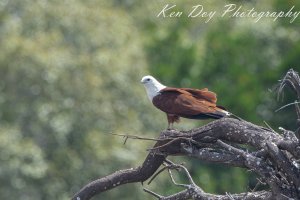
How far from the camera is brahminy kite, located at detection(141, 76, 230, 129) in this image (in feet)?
28.8

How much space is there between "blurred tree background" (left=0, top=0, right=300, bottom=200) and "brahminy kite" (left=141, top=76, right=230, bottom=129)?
1173 cm

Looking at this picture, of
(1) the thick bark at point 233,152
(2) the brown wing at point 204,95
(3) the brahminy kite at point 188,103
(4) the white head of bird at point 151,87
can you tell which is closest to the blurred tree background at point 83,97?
(4) the white head of bird at point 151,87

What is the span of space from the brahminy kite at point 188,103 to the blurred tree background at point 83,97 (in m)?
11.7

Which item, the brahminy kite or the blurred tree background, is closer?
the brahminy kite

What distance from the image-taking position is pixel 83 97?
76.2 feet

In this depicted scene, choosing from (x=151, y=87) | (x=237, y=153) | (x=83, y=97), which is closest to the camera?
(x=237, y=153)

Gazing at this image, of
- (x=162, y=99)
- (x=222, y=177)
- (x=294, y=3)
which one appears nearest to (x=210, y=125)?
(x=162, y=99)

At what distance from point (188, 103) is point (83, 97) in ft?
46.8

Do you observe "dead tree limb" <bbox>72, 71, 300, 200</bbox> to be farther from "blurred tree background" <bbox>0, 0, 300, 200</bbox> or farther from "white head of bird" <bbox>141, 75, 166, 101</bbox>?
"blurred tree background" <bbox>0, 0, 300, 200</bbox>

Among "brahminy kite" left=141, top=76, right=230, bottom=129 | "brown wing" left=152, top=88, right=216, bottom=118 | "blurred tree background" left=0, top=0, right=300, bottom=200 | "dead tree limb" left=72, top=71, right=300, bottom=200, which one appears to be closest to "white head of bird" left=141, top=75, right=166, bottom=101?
"brahminy kite" left=141, top=76, right=230, bottom=129

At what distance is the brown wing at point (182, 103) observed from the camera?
883 centimetres

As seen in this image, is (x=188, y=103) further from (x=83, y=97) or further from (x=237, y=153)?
(x=83, y=97)


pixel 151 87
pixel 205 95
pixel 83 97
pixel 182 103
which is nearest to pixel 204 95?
pixel 205 95

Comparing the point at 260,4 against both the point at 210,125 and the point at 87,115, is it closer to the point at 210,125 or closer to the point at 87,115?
the point at 87,115
